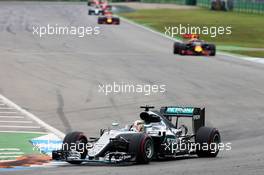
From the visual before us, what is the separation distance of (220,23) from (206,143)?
54494mm

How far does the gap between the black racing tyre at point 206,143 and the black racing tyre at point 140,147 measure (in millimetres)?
1849

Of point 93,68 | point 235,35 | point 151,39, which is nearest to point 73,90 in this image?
point 93,68

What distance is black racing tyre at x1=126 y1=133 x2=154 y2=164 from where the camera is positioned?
56.2 ft

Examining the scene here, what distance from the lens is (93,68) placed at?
37.5 metres

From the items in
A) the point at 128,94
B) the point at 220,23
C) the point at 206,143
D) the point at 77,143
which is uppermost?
the point at 77,143

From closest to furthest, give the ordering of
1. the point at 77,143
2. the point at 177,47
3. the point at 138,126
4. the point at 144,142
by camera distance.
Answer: the point at 144,142 → the point at 77,143 → the point at 138,126 → the point at 177,47

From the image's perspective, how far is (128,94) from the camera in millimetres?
29953

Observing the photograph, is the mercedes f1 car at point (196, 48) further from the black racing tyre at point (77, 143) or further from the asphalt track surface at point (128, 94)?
the black racing tyre at point (77, 143)

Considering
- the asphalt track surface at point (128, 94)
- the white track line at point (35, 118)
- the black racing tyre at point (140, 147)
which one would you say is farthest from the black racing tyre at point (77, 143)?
the white track line at point (35, 118)

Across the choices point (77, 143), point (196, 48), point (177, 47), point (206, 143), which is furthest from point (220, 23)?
point (77, 143)

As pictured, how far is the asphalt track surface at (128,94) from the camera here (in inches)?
712

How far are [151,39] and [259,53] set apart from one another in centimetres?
946

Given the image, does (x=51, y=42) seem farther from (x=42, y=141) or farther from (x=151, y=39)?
(x=42, y=141)

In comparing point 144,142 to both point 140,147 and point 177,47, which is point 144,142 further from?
point 177,47
